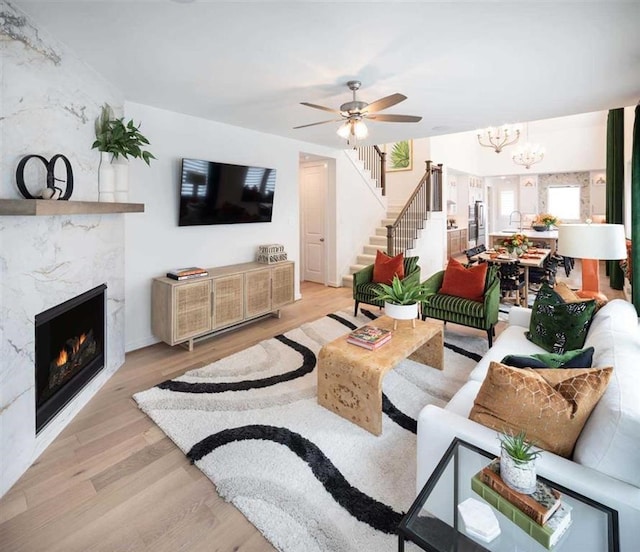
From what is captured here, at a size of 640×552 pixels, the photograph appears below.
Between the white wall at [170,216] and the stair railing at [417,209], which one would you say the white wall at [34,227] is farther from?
the stair railing at [417,209]

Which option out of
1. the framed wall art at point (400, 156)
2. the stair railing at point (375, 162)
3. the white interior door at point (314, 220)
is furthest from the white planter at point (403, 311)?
the framed wall art at point (400, 156)

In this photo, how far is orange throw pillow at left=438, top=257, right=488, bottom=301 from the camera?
3.93 meters

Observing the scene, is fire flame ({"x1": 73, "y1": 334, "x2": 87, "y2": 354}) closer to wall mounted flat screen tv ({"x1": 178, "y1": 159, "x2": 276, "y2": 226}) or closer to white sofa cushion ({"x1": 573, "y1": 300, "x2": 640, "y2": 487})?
wall mounted flat screen tv ({"x1": 178, "y1": 159, "x2": 276, "y2": 226})

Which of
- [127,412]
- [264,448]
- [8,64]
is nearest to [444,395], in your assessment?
[264,448]

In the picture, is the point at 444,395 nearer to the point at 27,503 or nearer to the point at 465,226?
the point at 27,503

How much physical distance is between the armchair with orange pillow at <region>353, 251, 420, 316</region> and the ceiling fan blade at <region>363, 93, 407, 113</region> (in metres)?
2.30

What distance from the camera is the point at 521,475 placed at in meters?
1.21

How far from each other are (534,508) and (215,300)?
3513 millimetres

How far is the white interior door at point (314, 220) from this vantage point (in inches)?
273

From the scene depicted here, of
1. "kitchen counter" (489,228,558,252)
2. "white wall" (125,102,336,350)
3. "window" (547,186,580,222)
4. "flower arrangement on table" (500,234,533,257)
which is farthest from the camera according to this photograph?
"window" (547,186,580,222)

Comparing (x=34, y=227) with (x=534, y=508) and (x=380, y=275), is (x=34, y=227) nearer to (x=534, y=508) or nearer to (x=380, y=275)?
(x=534, y=508)

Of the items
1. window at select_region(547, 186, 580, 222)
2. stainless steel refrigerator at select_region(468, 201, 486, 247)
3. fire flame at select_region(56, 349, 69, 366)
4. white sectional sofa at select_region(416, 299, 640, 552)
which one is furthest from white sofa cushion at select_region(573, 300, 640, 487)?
window at select_region(547, 186, 580, 222)

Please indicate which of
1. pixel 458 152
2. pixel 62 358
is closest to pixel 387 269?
pixel 62 358

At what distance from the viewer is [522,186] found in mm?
12086
